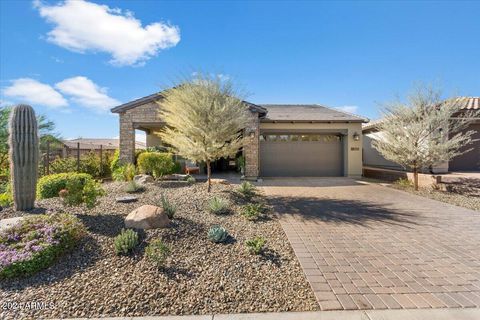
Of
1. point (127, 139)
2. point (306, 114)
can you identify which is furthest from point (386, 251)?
point (127, 139)

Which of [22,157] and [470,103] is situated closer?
[22,157]

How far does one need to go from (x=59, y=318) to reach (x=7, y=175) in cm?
1150

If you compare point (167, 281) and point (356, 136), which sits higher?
point (356, 136)

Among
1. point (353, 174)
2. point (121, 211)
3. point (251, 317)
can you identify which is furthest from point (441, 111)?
point (121, 211)

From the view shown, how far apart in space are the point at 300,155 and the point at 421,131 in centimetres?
613

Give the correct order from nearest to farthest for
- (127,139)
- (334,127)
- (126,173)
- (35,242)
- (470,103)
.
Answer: (35,242)
(126,173)
(127,139)
(470,103)
(334,127)

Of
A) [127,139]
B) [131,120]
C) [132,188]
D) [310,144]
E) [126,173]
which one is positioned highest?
[131,120]

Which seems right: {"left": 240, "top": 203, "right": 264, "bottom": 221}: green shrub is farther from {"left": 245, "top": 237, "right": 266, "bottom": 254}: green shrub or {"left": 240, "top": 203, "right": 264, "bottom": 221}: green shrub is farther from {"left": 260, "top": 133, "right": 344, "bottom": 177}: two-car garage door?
{"left": 260, "top": 133, "right": 344, "bottom": 177}: two-car garage door

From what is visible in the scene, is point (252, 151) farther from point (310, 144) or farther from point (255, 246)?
point (255, 246)

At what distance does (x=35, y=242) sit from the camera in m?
3.95

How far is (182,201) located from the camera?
708 cm

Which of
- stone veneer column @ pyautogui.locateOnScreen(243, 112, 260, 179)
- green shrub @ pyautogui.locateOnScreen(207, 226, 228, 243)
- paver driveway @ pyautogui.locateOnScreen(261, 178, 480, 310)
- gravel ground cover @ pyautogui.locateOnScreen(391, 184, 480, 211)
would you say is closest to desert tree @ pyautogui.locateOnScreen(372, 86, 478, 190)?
gravel ground cover @ pyautogui.locateOnScreen(391, 184, 480, 211)

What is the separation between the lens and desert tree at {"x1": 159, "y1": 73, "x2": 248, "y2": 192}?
7824mm

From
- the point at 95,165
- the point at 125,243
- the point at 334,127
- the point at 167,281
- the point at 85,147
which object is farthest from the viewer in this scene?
the point at 85,147
